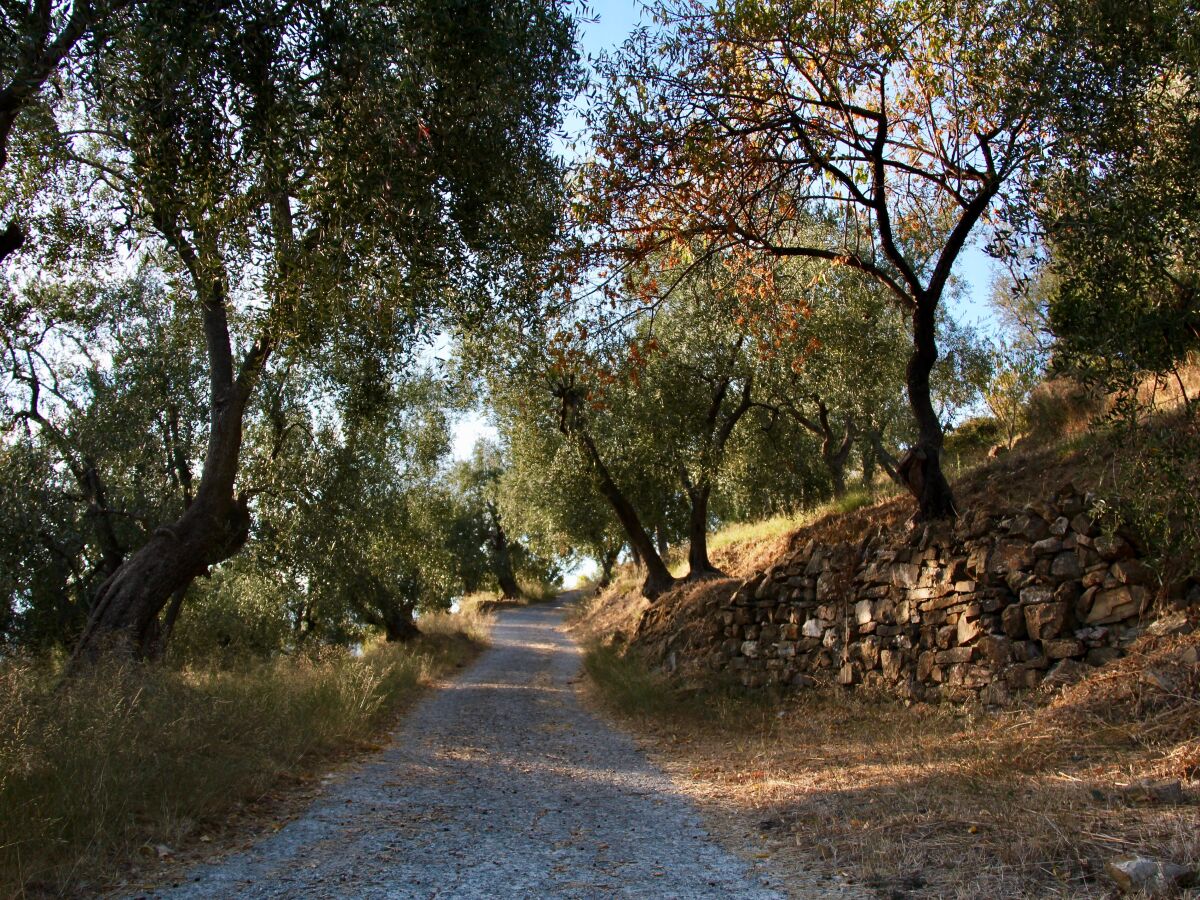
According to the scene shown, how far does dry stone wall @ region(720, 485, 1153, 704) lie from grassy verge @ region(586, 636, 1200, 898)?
1.62 ft

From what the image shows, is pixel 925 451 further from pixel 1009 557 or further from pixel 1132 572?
pixel 1132 572

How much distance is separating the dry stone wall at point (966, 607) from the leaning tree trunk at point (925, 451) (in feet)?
1.57

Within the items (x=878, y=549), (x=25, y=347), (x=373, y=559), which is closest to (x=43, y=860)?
(x=878, y=549)

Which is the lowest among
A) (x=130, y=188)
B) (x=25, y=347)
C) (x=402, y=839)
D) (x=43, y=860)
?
(x=402, y=839)

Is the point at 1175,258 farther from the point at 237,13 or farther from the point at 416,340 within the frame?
the point at 237,13

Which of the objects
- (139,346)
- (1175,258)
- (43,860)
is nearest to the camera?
(43,860)

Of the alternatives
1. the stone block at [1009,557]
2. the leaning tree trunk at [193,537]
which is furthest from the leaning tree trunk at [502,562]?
the stone block at [1009,557]

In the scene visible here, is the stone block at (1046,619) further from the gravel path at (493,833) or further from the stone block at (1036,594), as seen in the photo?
the gravel path at (493,833)

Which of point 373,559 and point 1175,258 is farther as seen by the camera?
point 373,559

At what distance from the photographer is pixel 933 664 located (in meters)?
9.66

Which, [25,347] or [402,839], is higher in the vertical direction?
[25,347]

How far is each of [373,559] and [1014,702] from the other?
12999 mm

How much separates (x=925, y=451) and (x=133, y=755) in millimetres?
9482

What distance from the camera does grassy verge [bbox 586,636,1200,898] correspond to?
4438 millimetres
